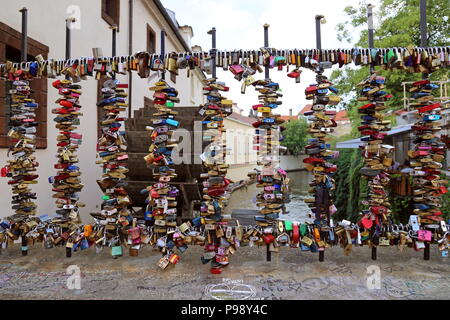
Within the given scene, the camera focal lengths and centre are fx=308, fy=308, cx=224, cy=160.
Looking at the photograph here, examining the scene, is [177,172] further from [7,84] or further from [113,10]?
[113,10]

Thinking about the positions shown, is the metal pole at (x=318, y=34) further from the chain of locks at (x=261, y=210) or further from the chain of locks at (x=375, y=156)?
the chain of locks at (x=375, y=156)

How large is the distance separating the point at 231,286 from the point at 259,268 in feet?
1.62

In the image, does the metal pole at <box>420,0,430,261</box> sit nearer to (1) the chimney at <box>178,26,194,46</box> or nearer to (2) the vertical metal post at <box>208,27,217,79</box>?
(2) the vertical metal post at <box>208,27,217,79</box>

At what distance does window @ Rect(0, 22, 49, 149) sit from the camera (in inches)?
158

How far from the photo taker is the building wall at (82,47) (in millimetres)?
4547

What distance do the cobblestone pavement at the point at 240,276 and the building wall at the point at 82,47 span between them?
5.05ft

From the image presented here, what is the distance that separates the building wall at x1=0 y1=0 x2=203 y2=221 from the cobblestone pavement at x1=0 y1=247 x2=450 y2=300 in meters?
1.54

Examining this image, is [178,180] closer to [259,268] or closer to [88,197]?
[88,197]

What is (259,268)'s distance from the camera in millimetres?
3053

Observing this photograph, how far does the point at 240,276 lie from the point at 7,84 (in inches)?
163

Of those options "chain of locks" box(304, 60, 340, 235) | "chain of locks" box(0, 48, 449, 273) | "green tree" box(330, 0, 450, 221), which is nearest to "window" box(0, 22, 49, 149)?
"chain of locks" box(0, 48, 449, 273)

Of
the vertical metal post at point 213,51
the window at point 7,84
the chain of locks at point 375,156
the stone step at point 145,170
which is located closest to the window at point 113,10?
the window at point 7,84

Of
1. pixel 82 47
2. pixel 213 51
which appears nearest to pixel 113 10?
pixel 82 47
